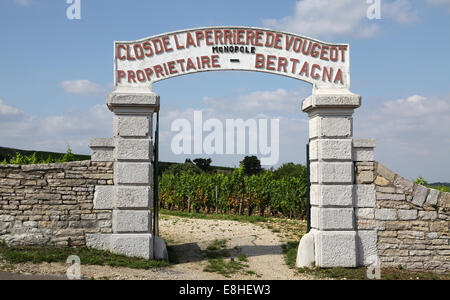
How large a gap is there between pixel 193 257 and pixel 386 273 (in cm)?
405

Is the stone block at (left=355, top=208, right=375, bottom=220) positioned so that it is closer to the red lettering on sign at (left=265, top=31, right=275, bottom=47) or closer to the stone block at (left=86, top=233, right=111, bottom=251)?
the red lettering on sign at (left=265, top=31, right=275, bottom=47)

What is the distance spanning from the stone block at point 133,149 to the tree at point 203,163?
98.8 ft

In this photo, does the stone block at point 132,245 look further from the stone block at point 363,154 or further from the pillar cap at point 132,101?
the stone block at point 363,154

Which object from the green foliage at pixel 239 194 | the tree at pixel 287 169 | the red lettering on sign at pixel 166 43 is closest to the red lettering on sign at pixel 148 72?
the red lettering on sign at pixel 166 43

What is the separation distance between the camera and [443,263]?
777 cm

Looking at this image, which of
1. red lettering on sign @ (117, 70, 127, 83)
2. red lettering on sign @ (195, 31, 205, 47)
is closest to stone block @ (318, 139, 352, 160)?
red lettering on sign @ (195, 31, 205, 47)

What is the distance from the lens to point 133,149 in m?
7.68

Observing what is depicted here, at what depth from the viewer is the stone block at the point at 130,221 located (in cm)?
763

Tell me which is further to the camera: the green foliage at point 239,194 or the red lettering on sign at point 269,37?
the green foliage at point 239,194

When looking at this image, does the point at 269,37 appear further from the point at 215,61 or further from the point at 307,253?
the point at 307,253

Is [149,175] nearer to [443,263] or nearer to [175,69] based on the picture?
[175,69]

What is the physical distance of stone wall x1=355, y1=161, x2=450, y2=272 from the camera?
775 centimetres

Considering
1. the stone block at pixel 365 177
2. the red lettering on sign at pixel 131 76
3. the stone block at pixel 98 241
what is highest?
the red lettering on sign at pixel 131 76
